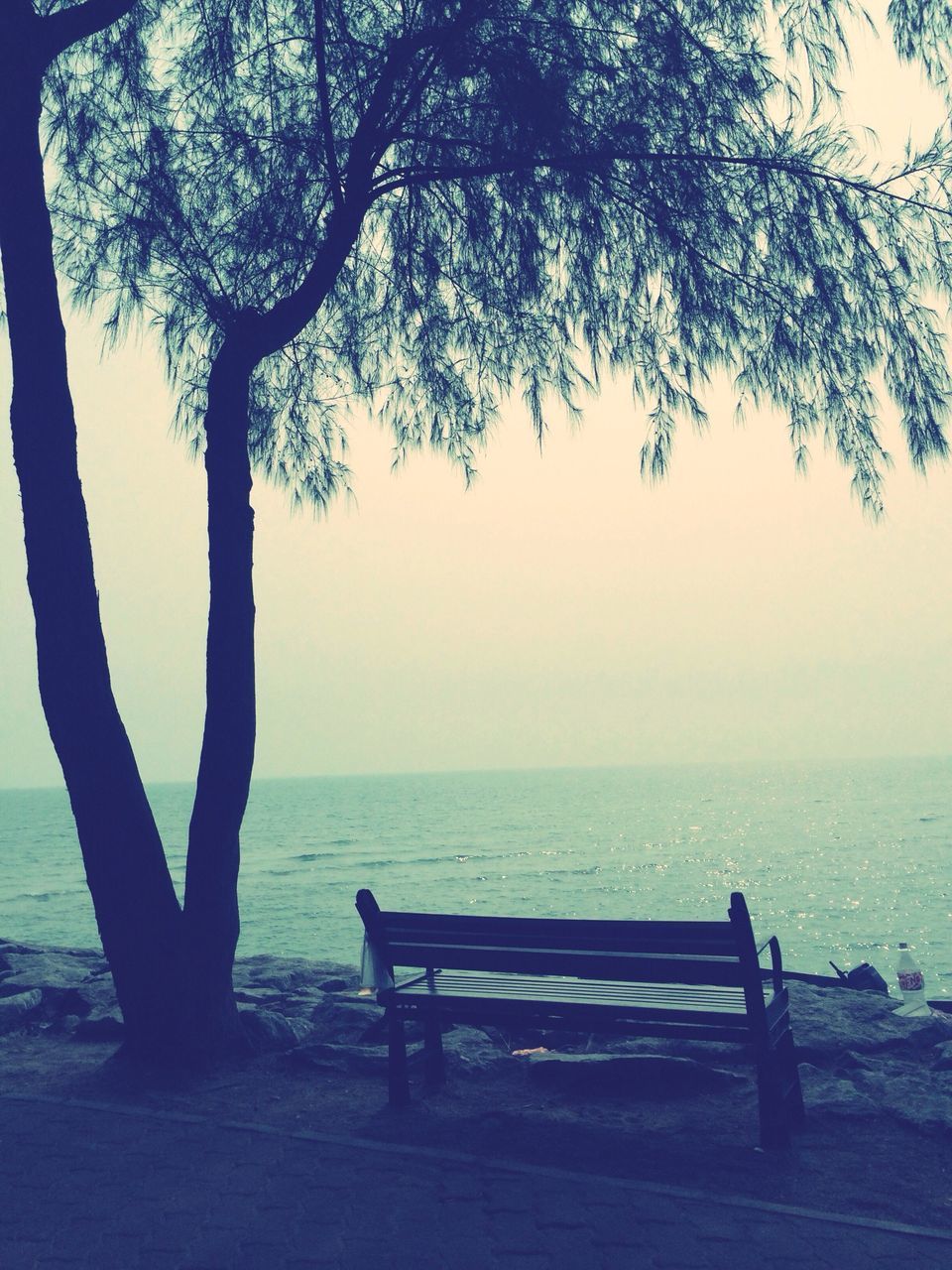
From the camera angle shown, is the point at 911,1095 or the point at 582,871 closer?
the point at 911,1095

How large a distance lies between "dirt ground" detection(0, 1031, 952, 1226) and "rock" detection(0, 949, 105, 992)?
3009 millimetres

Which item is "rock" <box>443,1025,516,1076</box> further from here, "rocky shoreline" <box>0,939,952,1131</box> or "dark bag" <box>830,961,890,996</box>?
"dark bag" <box>830,961,890,996</box>

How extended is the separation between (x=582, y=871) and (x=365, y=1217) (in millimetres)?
46044

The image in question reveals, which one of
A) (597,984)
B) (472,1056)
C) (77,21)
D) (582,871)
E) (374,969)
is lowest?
(582,871)

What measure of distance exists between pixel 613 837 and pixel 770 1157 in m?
65.0

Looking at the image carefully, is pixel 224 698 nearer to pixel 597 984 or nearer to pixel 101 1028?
pixel 101 1028

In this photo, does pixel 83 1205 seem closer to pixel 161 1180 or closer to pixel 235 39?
pixel 161 1180

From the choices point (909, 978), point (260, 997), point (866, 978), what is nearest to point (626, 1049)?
point (260, 997)

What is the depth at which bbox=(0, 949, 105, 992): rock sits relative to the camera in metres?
8.48

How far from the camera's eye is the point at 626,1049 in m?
5.64

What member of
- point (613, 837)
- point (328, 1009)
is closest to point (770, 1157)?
point (328, 1009)

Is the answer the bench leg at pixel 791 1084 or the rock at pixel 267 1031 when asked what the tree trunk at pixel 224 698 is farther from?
the bench leg at pixel 791 1084

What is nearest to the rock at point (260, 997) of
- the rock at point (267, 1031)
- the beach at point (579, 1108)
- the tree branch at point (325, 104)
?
the beach at point (579, 1108)

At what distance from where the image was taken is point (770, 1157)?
4.00 m
